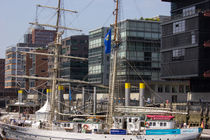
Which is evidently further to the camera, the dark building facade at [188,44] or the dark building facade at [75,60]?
the dark building facade at [75,60]

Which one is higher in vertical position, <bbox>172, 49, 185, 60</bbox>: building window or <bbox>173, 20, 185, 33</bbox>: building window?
<bbox>173, 20, 185, 33</bbox>: building window

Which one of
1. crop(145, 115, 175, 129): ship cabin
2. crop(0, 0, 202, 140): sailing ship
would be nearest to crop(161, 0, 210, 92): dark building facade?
crop(0, 0, 202, 140): sailing ship

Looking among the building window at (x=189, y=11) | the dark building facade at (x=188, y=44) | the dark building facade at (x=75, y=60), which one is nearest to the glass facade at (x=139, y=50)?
the dark building facade at (x=188, y=44)

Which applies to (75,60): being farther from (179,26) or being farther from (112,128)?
(112,128)

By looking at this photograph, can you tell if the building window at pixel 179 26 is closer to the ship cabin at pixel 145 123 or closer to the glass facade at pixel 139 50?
the glass facade at pixel 139 50

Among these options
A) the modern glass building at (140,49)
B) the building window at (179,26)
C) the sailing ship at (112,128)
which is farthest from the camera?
the modern glass building at (140,49)

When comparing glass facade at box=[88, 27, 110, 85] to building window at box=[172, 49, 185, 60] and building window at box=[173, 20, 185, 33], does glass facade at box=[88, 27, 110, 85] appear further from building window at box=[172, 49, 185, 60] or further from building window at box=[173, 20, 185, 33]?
building window at box=[172, 49, 185, 60]

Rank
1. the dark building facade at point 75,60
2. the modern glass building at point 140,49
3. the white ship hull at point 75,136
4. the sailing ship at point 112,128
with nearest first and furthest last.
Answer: the white ship hull at point 75,136, the sailing ship at point 112,128, the modern glass building at point 140,49, the dark building facade at point 75,60

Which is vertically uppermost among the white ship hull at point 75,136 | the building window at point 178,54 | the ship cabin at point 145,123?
the building window at point 178,54

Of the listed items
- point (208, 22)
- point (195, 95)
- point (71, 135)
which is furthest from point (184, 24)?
point (71, 135)

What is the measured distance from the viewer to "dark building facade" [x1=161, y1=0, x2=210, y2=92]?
7294 cm

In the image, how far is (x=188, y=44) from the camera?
7494 centimetres

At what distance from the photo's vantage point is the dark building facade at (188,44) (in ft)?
239

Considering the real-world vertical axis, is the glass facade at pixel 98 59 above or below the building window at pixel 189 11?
below
